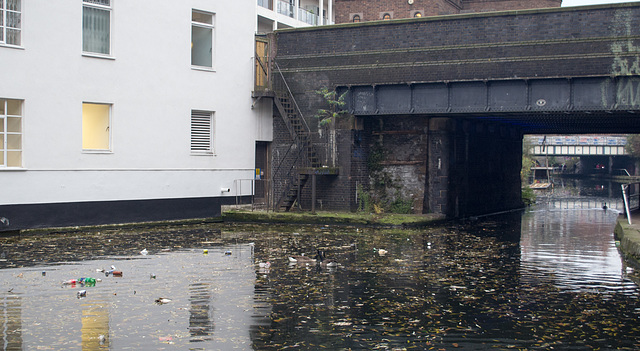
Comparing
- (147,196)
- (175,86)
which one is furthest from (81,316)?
(175,86)

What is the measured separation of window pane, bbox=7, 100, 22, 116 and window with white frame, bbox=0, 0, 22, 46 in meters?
1.70

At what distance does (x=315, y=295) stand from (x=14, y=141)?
44.2 ft

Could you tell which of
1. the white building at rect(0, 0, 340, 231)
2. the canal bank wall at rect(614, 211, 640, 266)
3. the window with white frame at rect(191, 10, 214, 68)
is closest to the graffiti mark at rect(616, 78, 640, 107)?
the canal bank wall at rect(614, 211, 640, 266)

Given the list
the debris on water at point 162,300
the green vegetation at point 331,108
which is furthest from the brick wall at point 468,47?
the debris on water at point 162,300

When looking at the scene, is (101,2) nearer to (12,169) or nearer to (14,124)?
(14,124)

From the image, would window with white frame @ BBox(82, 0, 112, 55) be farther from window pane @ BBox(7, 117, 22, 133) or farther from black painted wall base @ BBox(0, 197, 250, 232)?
black painted wall base @ BBox(0, 197, 250, 232)

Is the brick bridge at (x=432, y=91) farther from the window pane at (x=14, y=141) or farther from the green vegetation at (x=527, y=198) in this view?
the green vegetation at (x=527, y=198)

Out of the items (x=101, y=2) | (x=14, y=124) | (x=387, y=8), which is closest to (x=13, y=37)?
(x=14, y=124)

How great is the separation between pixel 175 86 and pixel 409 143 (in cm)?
876

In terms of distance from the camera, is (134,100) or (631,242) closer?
(631,242)

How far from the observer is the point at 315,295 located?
1186cm

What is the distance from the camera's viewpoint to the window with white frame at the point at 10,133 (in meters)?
21.0

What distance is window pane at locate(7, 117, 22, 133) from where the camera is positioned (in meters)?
21.4

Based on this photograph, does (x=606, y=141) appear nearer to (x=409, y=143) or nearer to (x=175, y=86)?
(x=409, y=143)
